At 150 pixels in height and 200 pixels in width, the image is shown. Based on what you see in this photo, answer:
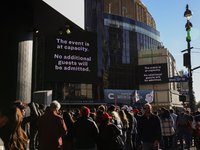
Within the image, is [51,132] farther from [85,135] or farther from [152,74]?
[152,74]

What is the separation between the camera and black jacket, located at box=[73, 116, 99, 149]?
230 inches

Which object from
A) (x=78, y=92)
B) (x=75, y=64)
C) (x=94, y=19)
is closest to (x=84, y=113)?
(x=75, y=64)

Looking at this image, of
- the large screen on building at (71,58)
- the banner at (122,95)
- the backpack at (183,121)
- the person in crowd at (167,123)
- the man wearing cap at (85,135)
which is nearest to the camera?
the man wearing cap at (85,135)

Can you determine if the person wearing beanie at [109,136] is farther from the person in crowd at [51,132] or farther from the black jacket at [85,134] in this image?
the person in crowd at [51,132]

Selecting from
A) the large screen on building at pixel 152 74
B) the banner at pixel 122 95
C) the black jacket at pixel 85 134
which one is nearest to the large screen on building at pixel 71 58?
the banner at pixel 122 95

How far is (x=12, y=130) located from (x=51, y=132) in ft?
3.31

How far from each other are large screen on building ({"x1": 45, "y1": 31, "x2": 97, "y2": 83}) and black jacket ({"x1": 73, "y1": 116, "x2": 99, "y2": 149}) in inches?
1228

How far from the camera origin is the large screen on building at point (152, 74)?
52312 millimetres

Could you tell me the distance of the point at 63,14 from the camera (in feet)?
26.5

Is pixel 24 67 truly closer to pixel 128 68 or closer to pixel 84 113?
pixel 84 113

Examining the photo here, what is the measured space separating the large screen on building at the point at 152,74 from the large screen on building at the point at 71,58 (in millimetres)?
17968

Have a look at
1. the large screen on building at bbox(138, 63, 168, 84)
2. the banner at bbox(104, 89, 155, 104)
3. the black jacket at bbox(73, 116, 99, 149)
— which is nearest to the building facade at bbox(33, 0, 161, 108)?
the banner at bbox(104, 89, 155, 104)

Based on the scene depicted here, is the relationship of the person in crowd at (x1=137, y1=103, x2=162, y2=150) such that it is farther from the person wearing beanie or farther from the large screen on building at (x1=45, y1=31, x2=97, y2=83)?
the large screen on building at (x1=45, y1=31, x2=97, y2=83)

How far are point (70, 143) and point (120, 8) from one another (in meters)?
56.3
